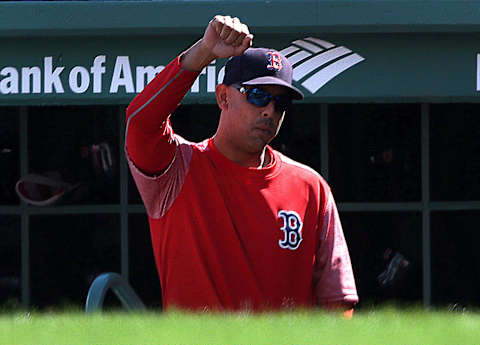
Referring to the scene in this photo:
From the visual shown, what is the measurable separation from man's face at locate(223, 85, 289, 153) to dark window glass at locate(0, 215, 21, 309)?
655cm

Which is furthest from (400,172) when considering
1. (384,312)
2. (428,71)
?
(384,312)

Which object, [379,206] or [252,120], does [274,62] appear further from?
[379,206]

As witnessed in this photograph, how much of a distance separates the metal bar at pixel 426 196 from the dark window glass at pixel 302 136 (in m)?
1.11

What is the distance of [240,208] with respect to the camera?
2584 mm

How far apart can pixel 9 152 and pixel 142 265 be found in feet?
6.04

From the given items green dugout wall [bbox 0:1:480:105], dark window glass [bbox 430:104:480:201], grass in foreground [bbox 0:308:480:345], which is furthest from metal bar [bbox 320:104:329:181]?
grass in foreground [bbox 0:308:480:345]

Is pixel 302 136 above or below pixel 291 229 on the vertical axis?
above

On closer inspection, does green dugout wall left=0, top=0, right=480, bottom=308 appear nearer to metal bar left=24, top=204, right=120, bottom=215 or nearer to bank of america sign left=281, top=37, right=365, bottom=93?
bank of america sign left=281, top=37, right=365, bottom=93

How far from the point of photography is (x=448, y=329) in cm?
75

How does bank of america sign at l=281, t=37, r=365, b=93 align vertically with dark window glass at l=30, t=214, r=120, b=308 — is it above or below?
above

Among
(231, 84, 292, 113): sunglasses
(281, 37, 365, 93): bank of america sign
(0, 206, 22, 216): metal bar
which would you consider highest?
(281, 37, 365, 93): bank of america sign

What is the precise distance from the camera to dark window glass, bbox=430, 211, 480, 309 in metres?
8.84

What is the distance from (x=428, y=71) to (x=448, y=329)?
18.5 ft

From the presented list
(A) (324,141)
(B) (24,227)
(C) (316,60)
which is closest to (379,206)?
(A) (324,141)
